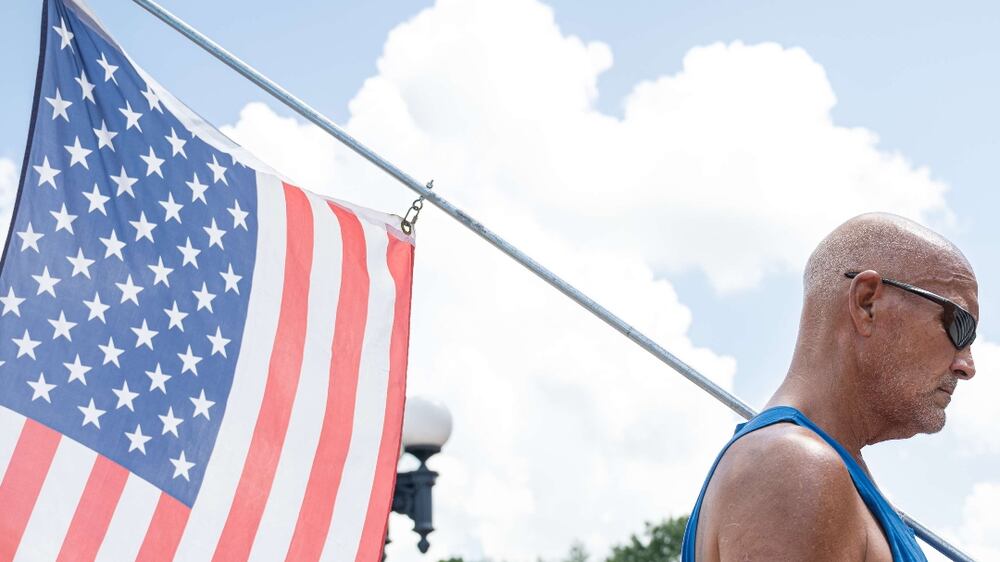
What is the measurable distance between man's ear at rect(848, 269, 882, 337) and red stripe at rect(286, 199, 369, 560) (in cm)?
306

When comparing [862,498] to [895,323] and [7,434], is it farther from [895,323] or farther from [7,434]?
[7,434]

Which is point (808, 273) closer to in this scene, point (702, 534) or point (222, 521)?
point (702, 534)

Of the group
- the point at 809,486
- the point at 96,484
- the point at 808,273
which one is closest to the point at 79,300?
the point at 96,484

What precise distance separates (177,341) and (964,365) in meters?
3.19

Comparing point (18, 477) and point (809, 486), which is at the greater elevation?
point (18, 477)

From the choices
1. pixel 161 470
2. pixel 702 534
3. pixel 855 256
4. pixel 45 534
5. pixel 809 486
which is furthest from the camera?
pixel 161 470

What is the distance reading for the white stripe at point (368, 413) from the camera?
5156 mm

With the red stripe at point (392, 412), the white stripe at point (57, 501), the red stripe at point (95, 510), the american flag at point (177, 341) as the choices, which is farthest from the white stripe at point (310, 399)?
the white stripe at point (57, 501)

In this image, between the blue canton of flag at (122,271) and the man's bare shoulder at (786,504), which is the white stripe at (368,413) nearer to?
the blue canton of flag at (122,271)

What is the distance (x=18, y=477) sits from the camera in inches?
173

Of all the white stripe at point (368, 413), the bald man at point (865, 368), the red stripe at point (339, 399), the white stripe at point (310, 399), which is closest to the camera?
the bald man at point (865, 368)

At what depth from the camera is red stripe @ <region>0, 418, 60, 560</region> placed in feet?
14.1

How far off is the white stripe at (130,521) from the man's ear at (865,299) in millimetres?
2991

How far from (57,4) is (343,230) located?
58.0 inches
